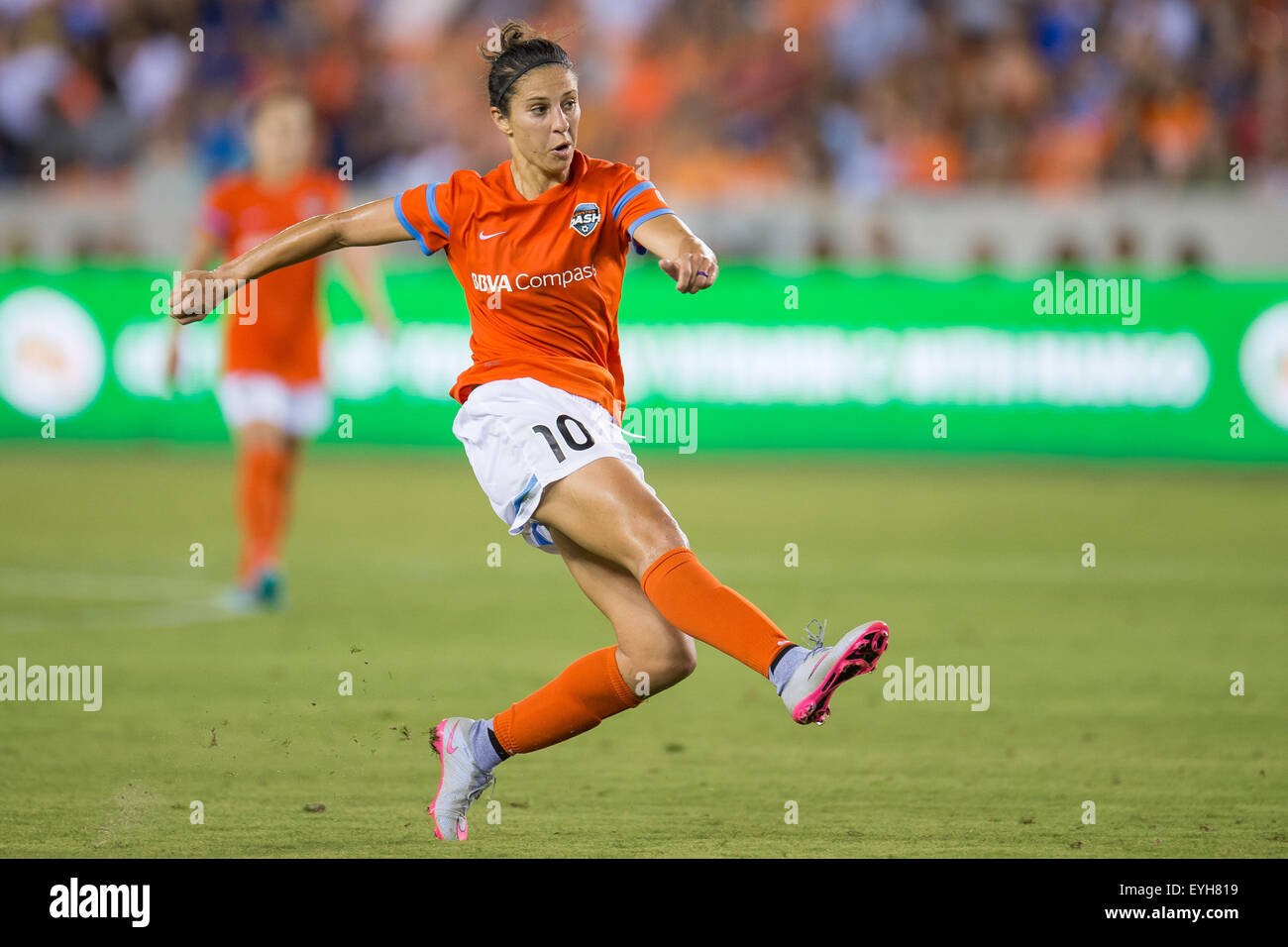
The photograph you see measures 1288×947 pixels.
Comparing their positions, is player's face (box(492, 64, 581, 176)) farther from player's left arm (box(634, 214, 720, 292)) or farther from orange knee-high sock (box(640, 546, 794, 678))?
orange knee-high sock (box(640, 546, 794, 678))

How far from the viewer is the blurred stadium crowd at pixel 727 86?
57.9ft

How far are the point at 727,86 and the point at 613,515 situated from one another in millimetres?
15228

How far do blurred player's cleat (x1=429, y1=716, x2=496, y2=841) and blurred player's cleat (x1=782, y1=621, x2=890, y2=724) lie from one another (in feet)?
4.22

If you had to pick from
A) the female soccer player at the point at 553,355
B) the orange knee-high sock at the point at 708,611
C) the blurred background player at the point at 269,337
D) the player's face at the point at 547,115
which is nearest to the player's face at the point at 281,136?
the blurred background player at the point at 269,337

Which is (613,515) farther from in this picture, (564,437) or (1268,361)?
(1268,361)

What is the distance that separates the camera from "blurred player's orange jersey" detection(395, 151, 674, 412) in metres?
5.18

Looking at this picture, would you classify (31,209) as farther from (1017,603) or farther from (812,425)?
(1017,603)

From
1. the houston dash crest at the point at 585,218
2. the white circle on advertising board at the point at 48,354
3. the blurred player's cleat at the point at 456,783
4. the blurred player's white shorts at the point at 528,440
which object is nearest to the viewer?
the blurred player's white shorts at the point at 528,440

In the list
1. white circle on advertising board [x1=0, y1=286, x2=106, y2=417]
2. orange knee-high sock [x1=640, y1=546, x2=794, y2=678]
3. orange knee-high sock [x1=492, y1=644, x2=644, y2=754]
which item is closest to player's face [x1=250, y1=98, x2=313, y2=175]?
orange knee-high sock [x1=492, y1=644, x2=644, y2=754]

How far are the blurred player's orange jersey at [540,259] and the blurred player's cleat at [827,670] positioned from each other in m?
1.12

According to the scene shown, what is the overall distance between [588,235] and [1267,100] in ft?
44.8

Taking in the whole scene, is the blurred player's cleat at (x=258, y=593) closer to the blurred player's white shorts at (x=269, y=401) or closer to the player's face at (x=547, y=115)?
the blurred player's white shorts at (x=269, y=401)

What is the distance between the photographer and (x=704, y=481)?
15.4m

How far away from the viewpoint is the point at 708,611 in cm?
482
